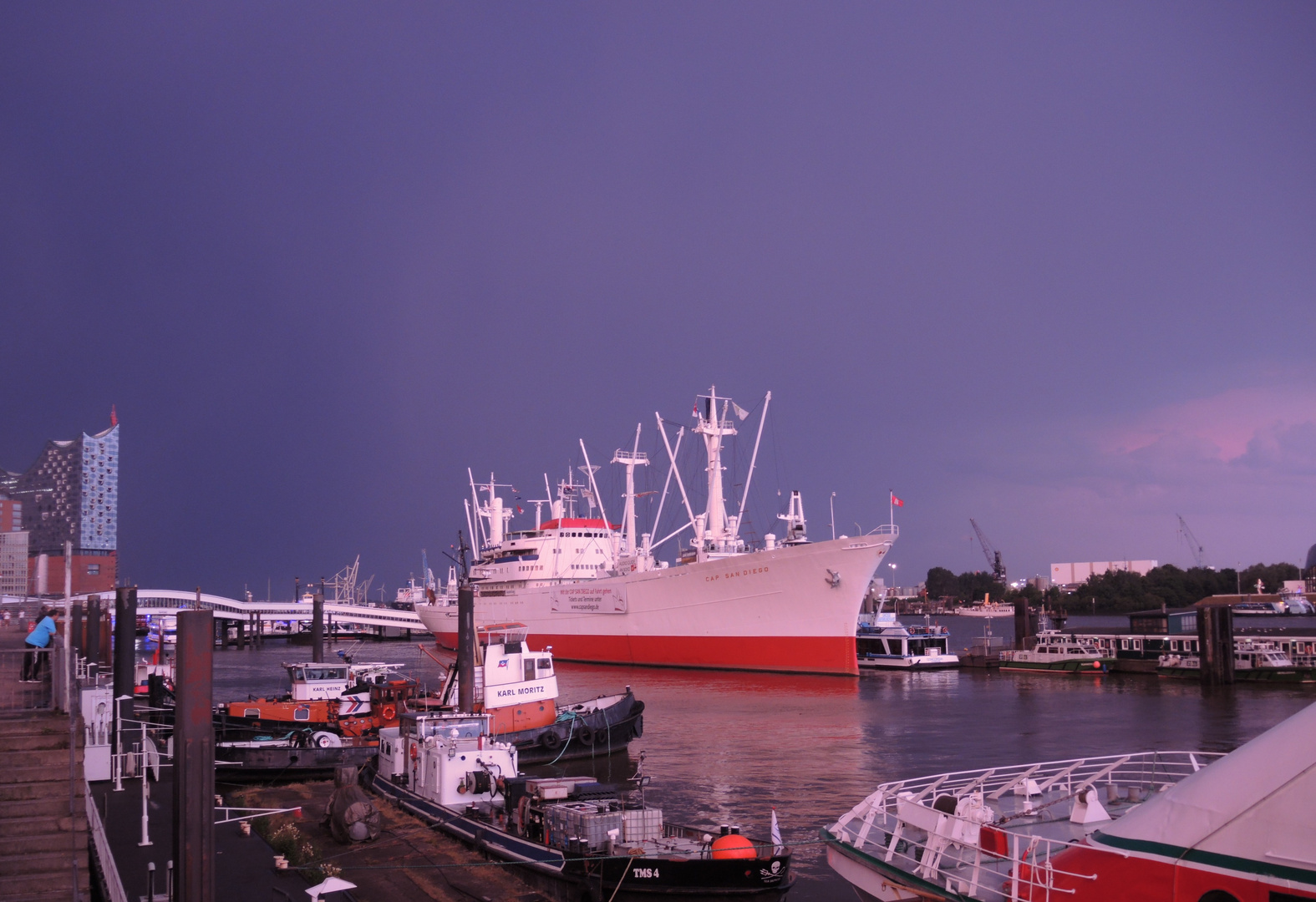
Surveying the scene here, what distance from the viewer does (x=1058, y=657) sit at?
50781 mm

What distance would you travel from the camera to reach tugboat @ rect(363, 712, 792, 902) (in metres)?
11.5

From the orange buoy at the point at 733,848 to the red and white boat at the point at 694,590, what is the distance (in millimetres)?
30542

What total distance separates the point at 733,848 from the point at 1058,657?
4456cm

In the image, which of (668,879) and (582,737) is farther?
(582,737)

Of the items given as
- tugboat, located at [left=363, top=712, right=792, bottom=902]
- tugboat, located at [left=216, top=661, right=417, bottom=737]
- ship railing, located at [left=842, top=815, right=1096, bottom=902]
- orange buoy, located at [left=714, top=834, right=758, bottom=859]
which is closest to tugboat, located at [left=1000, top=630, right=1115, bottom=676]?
tugboat, located at [left=216, top=661, right=417, bottom=737]

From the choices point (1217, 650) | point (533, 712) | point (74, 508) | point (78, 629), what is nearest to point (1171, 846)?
point (533, 712)

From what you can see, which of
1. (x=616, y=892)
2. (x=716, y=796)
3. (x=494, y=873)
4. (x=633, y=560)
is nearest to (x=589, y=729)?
(x=716, y=796)

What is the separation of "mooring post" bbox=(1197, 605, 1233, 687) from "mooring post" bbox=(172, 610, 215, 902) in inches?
1706

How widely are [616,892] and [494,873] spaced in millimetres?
2246

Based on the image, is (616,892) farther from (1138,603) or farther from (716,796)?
(1138,603)

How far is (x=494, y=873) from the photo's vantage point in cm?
1288

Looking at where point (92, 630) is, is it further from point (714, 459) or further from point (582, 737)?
point (714, 459)

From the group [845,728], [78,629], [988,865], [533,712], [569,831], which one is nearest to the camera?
[988,865]

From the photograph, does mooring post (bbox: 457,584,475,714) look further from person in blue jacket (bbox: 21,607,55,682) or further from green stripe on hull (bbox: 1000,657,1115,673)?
green stripe on hull (bbox: 1000,657,1115,673)
